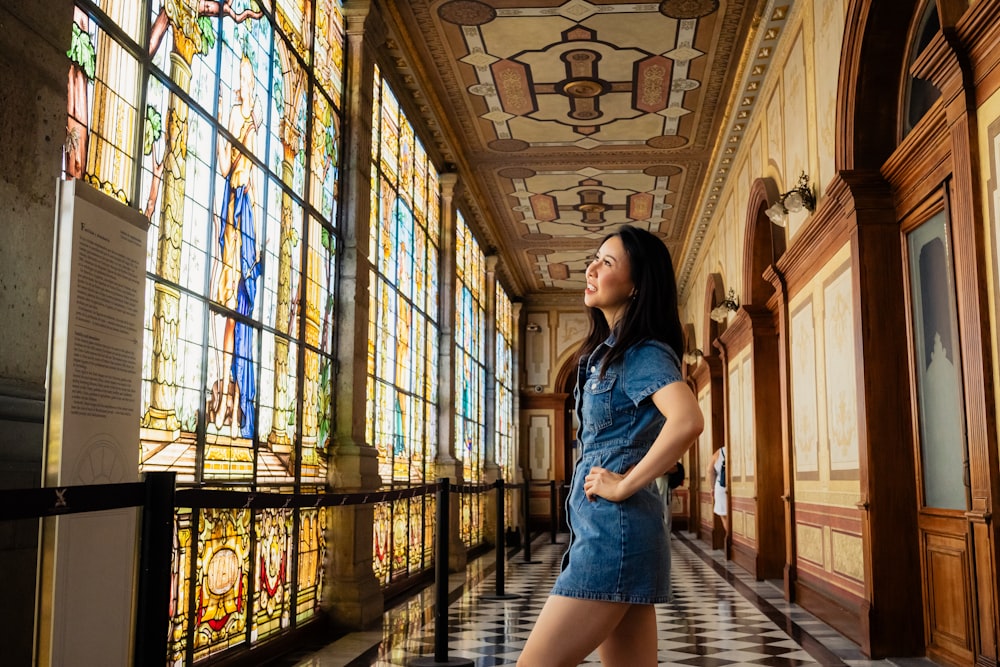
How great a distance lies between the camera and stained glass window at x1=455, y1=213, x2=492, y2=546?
1413 cm

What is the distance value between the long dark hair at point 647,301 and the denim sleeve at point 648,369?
0.03 m

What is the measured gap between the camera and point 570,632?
6.62 feet

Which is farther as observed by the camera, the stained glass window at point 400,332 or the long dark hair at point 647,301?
the stained glass window at point 400,332

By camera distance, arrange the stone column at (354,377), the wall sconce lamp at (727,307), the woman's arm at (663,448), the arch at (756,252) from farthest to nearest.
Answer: the wall sconce lamp at (727,307)
the arch at (756,252)
the stone column at (354,377)
the woman's arm at (663,448)

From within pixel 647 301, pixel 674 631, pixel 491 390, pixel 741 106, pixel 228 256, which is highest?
pixel 741 106

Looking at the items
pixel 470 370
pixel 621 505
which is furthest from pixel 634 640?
pixel 470 370

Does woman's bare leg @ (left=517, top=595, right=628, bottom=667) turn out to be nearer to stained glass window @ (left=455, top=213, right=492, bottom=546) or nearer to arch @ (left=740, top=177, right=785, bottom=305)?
arch @ (left=740, top=177, right=785, bottom=305)

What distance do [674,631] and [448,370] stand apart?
6020 mm

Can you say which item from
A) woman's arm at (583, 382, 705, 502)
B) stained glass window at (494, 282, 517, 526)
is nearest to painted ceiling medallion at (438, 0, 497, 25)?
woman's arm at (583, 382, 705, 502)

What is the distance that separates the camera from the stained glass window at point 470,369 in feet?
46.4

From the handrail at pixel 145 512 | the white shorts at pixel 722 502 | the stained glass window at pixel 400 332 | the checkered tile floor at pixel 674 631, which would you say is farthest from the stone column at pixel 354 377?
the white shorts at pixel 722 502

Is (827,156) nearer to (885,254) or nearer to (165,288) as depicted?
(885,254)

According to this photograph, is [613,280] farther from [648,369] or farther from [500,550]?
[500,550]

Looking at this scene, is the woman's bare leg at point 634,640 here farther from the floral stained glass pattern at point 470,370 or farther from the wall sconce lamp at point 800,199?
the floral stained glass pattern at point 470,370
